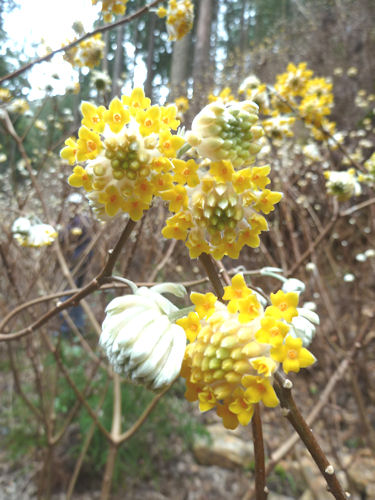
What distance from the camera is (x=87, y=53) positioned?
1467mm

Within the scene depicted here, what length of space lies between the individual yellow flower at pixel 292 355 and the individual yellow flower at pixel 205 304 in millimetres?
87

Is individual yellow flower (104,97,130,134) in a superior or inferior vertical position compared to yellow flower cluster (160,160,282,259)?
superior

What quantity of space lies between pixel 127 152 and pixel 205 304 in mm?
219

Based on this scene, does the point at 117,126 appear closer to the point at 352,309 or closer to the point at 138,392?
the point at 138,392

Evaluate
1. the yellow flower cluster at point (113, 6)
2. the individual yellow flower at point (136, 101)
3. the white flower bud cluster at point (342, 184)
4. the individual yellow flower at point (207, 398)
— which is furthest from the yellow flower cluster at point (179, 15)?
the individual yellow flower at point (207, 398)

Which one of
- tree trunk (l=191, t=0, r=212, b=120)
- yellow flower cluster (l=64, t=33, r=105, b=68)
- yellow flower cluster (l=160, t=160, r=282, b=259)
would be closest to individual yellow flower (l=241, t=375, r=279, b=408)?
yellow flower cluster (l=160, t=160, r=282, b=259)

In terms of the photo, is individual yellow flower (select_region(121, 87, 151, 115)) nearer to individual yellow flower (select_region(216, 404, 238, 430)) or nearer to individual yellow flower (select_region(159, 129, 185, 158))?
individual yellow flower (select_region(159, 129, 185, 158))

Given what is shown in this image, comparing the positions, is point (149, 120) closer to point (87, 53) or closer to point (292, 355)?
point (292, 355)

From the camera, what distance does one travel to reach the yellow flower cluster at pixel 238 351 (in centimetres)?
41

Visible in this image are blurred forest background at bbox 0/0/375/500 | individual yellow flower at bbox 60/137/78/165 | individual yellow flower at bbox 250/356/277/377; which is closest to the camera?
individual yellow flower at bbox 250/356/277/377

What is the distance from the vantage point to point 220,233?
0.48 metres

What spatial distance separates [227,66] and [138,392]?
14.1 ft

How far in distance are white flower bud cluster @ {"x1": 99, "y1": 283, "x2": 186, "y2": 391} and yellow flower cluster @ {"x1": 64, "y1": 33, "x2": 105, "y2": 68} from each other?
135 cm

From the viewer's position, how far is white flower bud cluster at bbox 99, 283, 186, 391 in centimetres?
43
